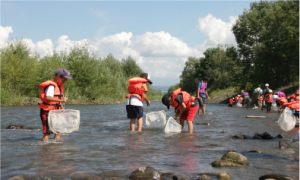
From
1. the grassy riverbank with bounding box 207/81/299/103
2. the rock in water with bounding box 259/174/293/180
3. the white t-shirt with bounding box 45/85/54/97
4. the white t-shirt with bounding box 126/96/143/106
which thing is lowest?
the rock in water with bounding box 259/174/293/180

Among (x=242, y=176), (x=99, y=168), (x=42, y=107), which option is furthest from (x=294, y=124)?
(x=42, y=107)

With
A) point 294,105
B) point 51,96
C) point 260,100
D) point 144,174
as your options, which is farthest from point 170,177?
point 260,100

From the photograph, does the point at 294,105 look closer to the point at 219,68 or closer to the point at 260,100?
the point at 260,100

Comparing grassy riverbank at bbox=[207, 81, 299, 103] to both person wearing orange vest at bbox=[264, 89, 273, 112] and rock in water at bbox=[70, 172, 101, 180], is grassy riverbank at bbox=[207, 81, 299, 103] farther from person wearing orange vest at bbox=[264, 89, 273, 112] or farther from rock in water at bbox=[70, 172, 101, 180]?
rock in water at bbox=[70, 172, 101, 180]

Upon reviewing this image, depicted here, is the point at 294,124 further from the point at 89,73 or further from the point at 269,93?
the point at 89,73

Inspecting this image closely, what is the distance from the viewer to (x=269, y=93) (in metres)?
28.5

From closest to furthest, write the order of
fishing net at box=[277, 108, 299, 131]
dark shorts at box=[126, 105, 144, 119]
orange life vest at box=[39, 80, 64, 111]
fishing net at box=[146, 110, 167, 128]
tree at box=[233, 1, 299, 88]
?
fishing net at box=[277, 108, 299, 131]
orange life vest at box=[39, 80, 64, 111]
dark shorts at box=[126, 105, 144, 119]
fishing net at box=[146, 110, 167, 128]
tree at box=[233, 1, 299, 88]

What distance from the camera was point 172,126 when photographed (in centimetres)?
1476

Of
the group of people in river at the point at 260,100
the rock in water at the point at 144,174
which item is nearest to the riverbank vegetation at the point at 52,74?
the group of people in river at the point at 260,100

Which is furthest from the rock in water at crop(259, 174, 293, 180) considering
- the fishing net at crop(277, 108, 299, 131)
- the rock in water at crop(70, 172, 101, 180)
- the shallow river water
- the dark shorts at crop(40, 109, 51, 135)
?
the dark shorts at crop(40, 109, 51, 135)

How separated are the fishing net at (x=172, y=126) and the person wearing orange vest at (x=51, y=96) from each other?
4.14 m

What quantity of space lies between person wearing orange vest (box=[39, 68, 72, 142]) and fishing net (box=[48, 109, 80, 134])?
24cm

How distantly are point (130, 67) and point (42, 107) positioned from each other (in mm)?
77898

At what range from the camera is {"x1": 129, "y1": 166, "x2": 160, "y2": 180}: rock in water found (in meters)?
7.48
